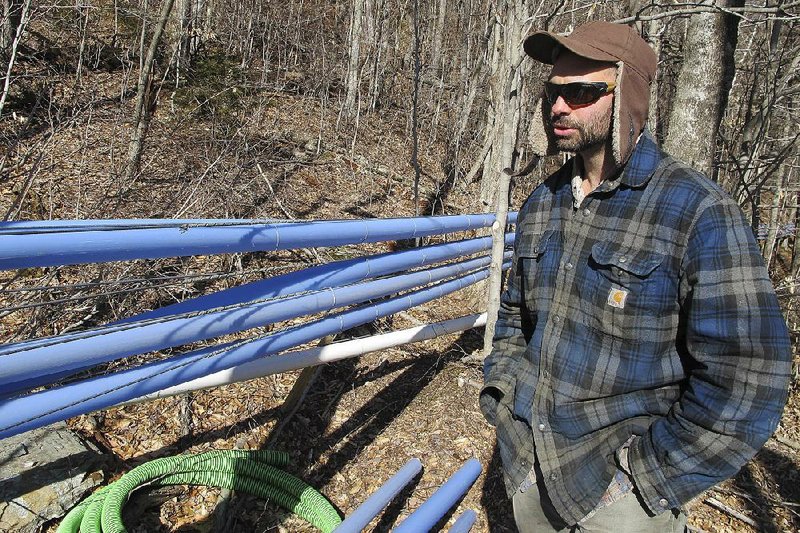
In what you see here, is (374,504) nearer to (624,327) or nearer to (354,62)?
(624,327)

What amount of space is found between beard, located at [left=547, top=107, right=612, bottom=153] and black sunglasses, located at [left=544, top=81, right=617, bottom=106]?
0.17ft

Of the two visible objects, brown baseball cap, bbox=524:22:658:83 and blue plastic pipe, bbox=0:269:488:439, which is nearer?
brown baseball cap, bbox=524:22:658:83

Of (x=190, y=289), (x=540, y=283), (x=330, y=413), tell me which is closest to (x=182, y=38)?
(x=190, y=289)

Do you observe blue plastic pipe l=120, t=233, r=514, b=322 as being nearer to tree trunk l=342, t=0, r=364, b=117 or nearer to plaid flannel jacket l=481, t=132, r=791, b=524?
plaid flannel jacket l=481, t=132, r=791, b=524

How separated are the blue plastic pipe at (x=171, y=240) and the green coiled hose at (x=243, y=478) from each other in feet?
5.83

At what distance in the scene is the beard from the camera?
5.61 ft

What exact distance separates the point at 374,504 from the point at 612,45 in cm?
252

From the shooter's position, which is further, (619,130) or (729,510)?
(729,510)

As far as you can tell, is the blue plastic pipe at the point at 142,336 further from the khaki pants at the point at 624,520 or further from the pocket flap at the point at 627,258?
the pocket flap at the point at 627,258

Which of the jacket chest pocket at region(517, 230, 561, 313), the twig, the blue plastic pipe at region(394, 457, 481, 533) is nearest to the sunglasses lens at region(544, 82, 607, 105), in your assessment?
the jacket chest pocket at region(517, 230, 561, 313)

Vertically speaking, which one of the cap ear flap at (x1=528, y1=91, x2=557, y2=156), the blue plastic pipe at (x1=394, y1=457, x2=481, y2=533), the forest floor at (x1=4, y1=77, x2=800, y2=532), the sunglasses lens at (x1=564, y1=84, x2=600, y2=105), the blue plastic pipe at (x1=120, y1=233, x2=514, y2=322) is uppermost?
the sunglasses lens at (x1=564, y1=84, x2=600, y2=105)

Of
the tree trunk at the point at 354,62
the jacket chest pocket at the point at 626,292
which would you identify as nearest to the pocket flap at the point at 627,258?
the jacket chest pocket at the point at 626,292

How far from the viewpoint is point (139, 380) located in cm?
220

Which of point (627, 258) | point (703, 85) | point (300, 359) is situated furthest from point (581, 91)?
point (703, 85)
